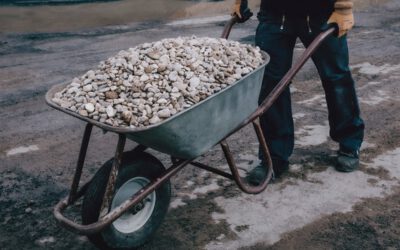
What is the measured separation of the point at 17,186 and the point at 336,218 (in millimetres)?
2003

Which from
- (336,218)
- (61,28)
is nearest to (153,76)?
(336,218)

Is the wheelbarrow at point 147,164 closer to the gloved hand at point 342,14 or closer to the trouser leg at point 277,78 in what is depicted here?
the gloved hand at point 342,14

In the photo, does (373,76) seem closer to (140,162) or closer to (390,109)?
(390,109)

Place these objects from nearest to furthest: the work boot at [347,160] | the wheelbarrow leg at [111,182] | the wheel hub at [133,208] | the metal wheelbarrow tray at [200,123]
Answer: the metal wheelbarrow tray at [200,123], the wheelbarrow leg at [111,182], the wheel hub at [133,208], the work boot at [347,160]

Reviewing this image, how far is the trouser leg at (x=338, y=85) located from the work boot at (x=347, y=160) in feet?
0.12

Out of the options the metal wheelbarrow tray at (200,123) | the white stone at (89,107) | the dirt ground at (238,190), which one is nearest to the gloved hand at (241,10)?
the metal wheelbarrow tray at (200,123)

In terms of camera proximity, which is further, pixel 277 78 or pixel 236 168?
pixel 277 78

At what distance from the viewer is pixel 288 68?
353 centimetres

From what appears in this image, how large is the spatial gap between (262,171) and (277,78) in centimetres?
61

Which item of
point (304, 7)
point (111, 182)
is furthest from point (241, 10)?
point (111, 182)

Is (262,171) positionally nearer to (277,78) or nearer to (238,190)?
(238,190)

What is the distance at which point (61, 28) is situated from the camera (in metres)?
9.18

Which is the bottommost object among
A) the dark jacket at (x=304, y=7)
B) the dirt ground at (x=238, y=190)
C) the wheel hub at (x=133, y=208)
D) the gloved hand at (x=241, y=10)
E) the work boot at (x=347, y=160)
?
the dirt ground at (x=238, y=190)

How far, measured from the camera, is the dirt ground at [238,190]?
2.89m
